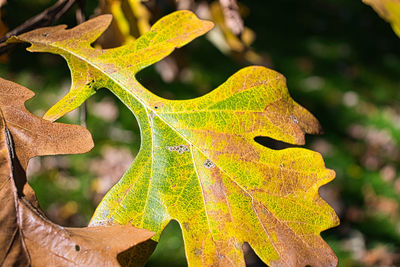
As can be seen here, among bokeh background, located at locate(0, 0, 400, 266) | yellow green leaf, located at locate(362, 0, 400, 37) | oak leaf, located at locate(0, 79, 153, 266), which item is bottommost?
bokeh background, located at locate(0, 0, 400, 266)

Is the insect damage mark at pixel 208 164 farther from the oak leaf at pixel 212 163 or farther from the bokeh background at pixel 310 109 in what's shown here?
the bokeh background at pixel 310 109

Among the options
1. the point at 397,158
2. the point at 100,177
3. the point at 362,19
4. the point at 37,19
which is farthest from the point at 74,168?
the point at 362,19

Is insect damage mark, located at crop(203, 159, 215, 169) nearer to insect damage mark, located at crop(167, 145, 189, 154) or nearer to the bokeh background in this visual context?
insect damage mark, located at crop(167, 145, 189, 154)

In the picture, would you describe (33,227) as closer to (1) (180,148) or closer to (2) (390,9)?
(1) (180,148)

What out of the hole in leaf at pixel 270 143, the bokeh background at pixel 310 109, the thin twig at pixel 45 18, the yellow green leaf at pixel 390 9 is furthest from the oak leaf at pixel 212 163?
the hole in leaf at pixel 270 143

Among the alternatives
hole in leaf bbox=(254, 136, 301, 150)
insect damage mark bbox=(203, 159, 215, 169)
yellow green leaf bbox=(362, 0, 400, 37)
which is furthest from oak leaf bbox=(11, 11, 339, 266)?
hole in leaf bbox=(254, 136, 301, 150)

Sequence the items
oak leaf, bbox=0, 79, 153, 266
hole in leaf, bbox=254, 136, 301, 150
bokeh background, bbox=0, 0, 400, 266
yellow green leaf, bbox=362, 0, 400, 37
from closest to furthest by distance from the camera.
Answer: oak leaf, bbox=0, 79, 153, 266
yellow green leaf, bbox=362, 0, 400, 37
hole in leaf, bbox=254, 136, 301, 150
bokeh background, bbox=0, 0, 400, 266

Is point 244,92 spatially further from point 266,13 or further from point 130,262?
point 266,13

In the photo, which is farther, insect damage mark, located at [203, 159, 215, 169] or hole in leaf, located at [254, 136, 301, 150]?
hole in leaf, located at [254, 136, 301, 150]
